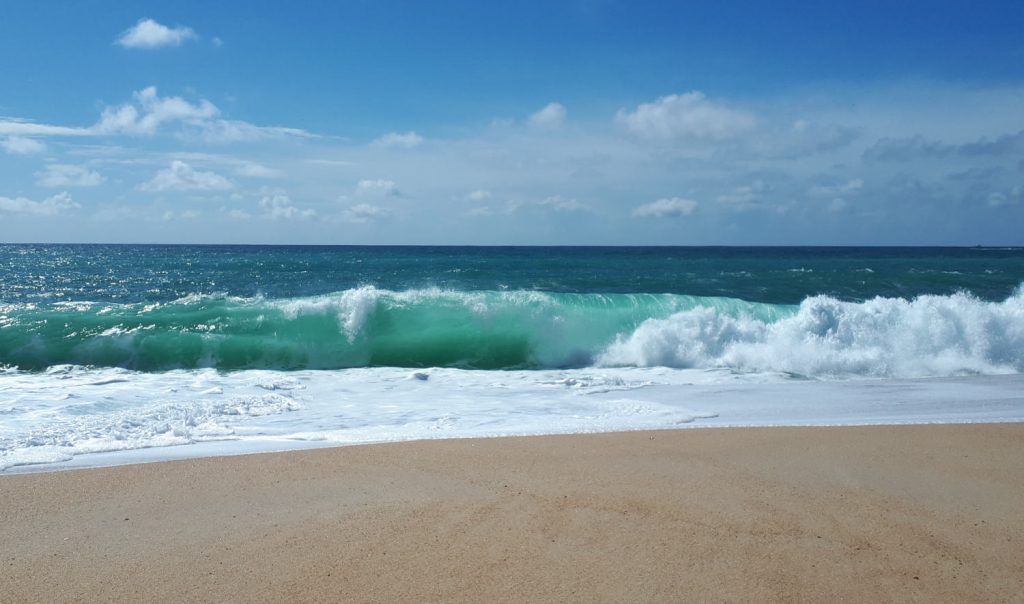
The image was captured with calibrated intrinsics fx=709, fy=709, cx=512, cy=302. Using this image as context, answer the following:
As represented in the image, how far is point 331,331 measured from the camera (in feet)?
44.2

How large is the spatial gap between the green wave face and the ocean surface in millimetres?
44

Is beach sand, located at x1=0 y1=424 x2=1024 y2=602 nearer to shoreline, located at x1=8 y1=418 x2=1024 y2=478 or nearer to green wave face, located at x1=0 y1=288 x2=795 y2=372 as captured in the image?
shoreline, located at x1=8 y1=418 x2=1024 y2=478

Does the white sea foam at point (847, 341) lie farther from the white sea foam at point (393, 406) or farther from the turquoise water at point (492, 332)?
the white sea foam at point (393, 406)

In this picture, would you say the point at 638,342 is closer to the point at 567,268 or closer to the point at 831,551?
the point at 831,551

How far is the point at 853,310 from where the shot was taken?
12.7 m

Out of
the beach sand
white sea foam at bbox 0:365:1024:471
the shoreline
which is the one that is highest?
the beach sand

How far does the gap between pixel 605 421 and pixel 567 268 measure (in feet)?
105

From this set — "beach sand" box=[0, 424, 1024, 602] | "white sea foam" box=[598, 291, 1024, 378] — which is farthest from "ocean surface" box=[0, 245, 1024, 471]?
"beach sand" box=[0, 424, 1024, 602]

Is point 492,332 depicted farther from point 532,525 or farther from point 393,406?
point 532,525

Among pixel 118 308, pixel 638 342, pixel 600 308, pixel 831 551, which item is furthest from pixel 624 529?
pixel 118 308

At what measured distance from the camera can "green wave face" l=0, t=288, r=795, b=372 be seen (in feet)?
39.2

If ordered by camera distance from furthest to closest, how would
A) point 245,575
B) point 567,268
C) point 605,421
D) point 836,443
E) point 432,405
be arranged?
1. point 567,268
2. point 432,405
3. point 605,421
4. point 836,443
5. point 245,575

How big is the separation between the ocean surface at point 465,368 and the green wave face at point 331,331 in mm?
44

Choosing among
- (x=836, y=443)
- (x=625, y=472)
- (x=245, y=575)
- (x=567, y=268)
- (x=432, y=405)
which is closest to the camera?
(x=245, y=575)
